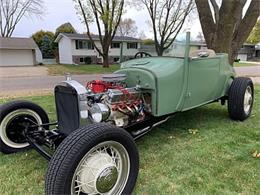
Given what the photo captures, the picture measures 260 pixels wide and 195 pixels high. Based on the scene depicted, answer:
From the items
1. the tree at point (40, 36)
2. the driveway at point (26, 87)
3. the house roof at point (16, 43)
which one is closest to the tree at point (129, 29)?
the tree at point (40, 36)

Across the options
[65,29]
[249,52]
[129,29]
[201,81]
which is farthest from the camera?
[249,52]

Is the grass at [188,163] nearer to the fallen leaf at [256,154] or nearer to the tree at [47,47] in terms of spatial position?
the fallen leaf at [256,154]

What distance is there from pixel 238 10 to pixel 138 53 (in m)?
3.77

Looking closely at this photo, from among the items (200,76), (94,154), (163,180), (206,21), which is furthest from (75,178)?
(206,21)

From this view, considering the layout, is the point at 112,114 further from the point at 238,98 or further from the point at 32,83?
the point at 32,83

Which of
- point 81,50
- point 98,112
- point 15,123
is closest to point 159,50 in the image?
point 98,112

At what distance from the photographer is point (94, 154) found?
245 centimetres

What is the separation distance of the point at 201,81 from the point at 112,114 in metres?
1.67

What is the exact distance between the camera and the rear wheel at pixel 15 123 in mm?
3479

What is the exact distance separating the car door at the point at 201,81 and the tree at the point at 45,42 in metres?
40.6

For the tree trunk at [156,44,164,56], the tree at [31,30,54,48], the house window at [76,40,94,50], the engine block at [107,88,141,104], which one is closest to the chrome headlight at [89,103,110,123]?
the engine block at [107,88,141,104]

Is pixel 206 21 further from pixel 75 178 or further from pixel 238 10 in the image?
pixel 75 178

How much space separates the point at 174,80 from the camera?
3725 mm

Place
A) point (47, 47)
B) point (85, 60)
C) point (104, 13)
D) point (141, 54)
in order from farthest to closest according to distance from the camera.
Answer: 1. point (47, 47)
2. point (85, 60)
3. point (104, 13)
4. point (141, 54)
